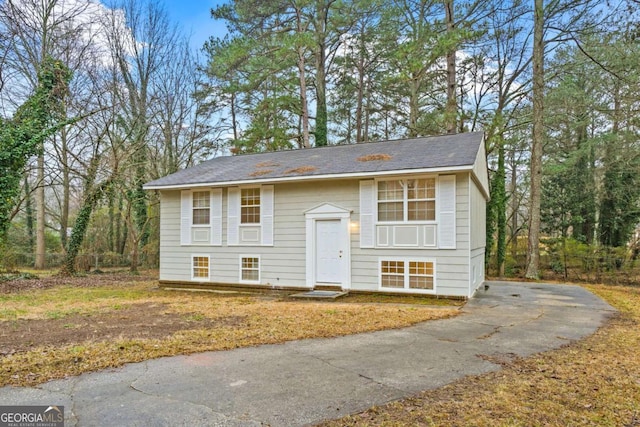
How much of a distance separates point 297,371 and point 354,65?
68.1 feet

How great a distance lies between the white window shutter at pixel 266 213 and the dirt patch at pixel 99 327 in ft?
12.9

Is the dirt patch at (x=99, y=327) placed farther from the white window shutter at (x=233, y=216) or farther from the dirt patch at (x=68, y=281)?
the dirt patch at (x=68, y=281)

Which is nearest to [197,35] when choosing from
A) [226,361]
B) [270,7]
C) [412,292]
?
[270,7]

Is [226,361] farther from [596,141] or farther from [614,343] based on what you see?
[596,141]

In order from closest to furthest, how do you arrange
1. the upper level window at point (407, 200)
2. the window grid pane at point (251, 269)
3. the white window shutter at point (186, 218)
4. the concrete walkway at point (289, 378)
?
1. the concrete walkway at point (289, 378)
2. the upper level window at point (407, 200)
3. the window grid pane at point (251, 269)
4. the white window shutter at point (186, 218)

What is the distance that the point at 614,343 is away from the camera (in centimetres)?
573

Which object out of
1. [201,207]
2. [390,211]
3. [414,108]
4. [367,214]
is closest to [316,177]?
[367,214]

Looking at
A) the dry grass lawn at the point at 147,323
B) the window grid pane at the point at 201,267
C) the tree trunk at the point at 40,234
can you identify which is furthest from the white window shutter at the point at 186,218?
the tree trunk at the point at 40,234

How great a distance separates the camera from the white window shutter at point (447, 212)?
374 inches

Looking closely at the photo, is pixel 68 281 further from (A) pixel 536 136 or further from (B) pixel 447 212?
(A) pixel 536 136

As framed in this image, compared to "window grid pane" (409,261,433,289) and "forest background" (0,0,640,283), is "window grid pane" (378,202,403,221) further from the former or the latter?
"forest background" (0,0,640,283)

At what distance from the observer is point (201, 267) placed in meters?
12.4

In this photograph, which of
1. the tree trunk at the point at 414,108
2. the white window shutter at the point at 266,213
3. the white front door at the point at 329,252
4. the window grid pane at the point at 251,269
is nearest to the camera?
the white front door at the point at 329,252

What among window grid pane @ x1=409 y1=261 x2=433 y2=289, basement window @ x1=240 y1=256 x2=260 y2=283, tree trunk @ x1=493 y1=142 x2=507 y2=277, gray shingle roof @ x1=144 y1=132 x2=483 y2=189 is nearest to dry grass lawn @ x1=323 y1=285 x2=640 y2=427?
window grid pane @ x1=409 y1=261 x2=433 y2=289
